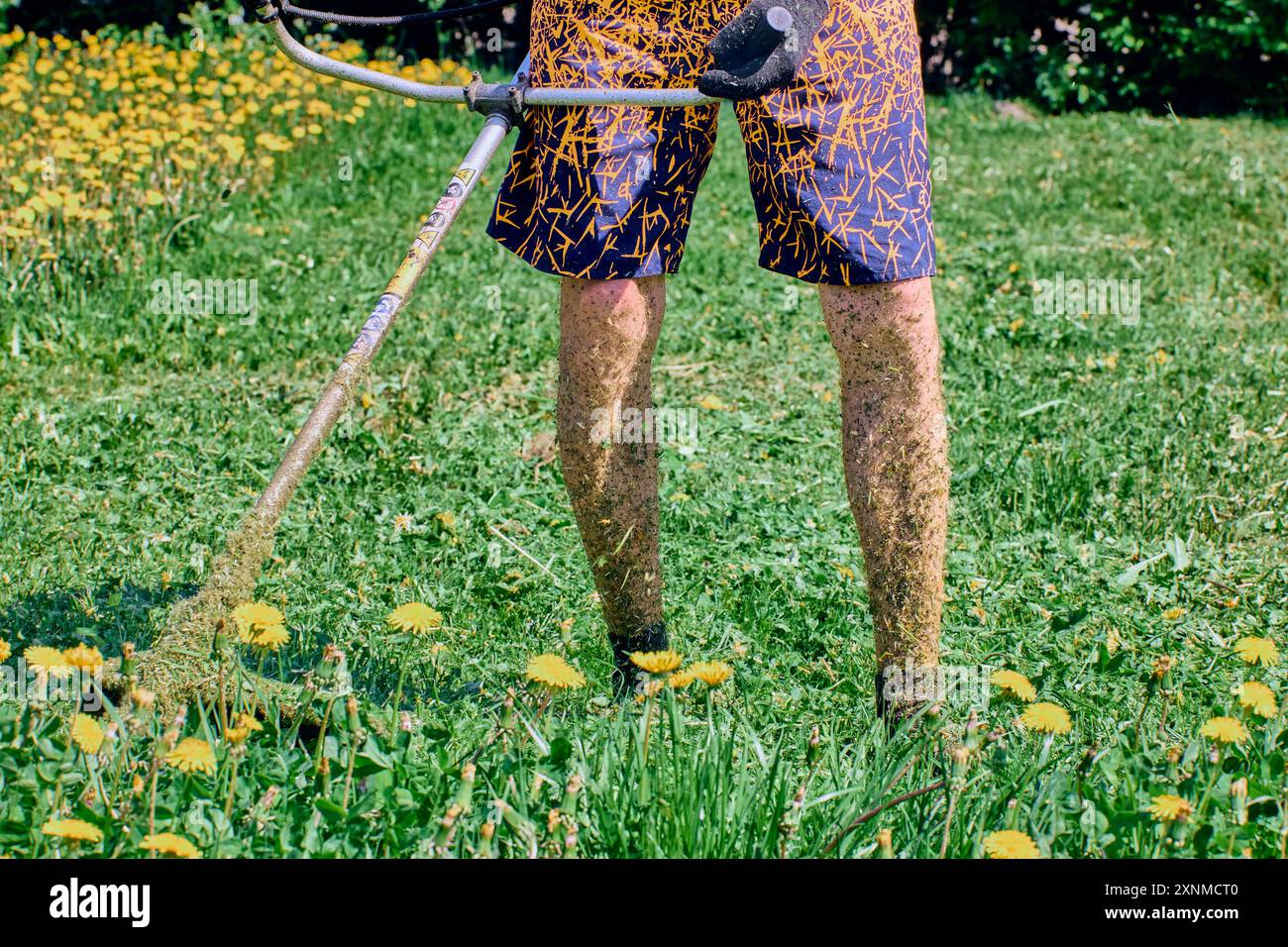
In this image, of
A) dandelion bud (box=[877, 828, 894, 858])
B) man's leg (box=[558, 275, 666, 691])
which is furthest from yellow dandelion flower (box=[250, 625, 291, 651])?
dandelion bud (box=[877, 828, 894, 858])

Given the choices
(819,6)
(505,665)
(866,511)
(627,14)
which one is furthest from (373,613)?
(819,6)

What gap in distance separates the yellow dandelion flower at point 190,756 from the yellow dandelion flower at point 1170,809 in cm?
108

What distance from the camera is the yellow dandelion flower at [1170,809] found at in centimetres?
152

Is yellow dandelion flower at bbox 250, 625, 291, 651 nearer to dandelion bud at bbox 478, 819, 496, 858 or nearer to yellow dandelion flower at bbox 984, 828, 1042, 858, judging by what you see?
dandelion bud at bbox 478, 819, 496, 858

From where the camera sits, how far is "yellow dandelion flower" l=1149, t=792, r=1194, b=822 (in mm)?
1521

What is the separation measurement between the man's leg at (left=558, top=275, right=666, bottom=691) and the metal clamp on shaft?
0.27m

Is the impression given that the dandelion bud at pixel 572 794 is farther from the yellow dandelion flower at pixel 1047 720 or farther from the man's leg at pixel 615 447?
the man's leg at pixel 615 447

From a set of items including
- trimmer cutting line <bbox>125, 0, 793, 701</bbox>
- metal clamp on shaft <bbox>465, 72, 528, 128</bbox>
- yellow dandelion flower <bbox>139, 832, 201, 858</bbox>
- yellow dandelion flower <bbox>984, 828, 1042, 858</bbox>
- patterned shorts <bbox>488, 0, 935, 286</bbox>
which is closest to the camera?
Answer: yellow dandelion flower <bbox>139, 832, 201, 858</bbox>

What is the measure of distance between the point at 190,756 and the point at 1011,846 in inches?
35.8

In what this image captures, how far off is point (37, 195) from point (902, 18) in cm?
349

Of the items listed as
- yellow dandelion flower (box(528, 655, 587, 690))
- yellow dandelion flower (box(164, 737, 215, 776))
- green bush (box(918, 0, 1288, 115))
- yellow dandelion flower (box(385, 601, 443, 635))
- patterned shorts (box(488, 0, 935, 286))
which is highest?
green bush (box(918, 0, 1288, 115))

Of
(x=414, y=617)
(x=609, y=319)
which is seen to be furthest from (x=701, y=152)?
(x=414, y=617)

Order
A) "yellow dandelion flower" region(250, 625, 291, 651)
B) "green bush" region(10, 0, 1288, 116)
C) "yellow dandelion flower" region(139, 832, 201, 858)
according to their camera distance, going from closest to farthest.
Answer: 1. "yellow dandelion flower" region(139, 832, 201, 858)
2. "yellow dandelion flower" region(250, 625, 291, 651)
3. "green bush" region(10, 0, 1288, 116)
